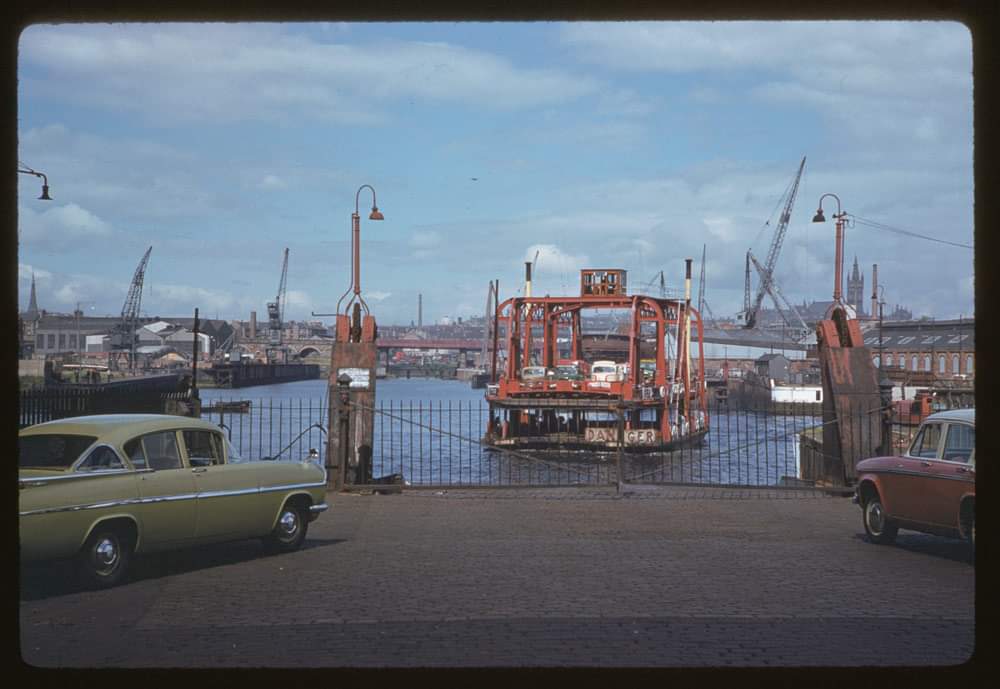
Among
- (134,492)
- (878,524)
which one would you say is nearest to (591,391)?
(878,524)

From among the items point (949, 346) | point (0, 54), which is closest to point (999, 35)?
point (0, 54)

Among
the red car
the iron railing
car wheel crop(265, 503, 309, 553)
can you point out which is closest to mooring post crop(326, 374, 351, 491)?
the iron railing

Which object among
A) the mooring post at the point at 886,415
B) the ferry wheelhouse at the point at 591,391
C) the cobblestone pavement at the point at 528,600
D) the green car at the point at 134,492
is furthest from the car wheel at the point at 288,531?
the ferry wheelhouse at the point at 591,391

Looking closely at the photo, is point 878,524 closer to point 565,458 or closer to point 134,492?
point 134,492

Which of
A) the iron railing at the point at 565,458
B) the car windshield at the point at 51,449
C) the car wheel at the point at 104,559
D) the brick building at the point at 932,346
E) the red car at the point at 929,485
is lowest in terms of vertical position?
the iron railing at the point at 565,458

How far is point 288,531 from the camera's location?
1172 centimetres

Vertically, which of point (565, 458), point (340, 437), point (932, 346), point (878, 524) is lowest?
point (565, 458)

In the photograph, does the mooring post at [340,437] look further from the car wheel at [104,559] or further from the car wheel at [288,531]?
the car wheel at [104,559]

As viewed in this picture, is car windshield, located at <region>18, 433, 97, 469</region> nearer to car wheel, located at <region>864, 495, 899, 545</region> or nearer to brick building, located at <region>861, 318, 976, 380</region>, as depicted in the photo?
car wheel, located at <region>864, 495, 899, 545</region>

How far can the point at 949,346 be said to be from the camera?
65.4 meters

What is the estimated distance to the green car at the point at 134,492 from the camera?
898cm

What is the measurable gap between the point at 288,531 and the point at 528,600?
12.0ft

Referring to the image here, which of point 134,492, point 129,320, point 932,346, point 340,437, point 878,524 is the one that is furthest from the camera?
point 129,320

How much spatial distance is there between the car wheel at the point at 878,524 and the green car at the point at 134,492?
637 centimetres
